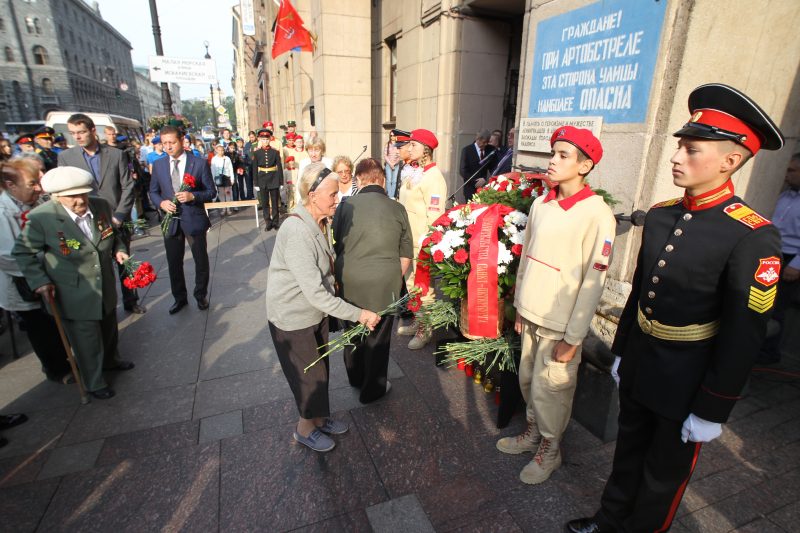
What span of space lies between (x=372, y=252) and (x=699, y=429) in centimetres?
225

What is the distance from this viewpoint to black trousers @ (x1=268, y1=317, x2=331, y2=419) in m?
2.86

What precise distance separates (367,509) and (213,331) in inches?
127

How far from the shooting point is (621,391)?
2.21 metres

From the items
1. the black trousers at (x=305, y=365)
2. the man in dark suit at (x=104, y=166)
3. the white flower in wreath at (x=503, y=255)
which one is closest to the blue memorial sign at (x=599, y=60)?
the white flower in wreath at (x=503, y=255)

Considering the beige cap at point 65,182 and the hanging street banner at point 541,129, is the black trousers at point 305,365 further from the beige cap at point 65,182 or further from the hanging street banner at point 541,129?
the hanging street banner at point 541,129

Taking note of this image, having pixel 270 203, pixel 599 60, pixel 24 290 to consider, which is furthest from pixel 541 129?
pixel 270 203

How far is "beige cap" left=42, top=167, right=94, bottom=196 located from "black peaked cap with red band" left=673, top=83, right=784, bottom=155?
13.4 feet

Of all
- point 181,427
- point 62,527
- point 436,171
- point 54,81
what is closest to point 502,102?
point 436,171

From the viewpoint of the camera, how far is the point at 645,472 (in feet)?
6.65

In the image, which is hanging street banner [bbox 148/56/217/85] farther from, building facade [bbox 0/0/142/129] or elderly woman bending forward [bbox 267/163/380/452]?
building facade [bbox 0/0/142/129]

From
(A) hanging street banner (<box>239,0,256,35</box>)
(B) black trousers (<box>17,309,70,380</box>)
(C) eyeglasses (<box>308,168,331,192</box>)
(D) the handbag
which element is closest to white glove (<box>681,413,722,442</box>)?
(C) eyeglasses (<box>308,168,331,192</box>)

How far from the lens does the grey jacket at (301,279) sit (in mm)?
2613

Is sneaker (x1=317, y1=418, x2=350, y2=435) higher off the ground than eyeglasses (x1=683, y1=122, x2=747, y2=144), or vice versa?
eyeglasses (x1=683, y1=122, x2=747, y2=144)

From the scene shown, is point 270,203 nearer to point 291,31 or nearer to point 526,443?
point 291,31
